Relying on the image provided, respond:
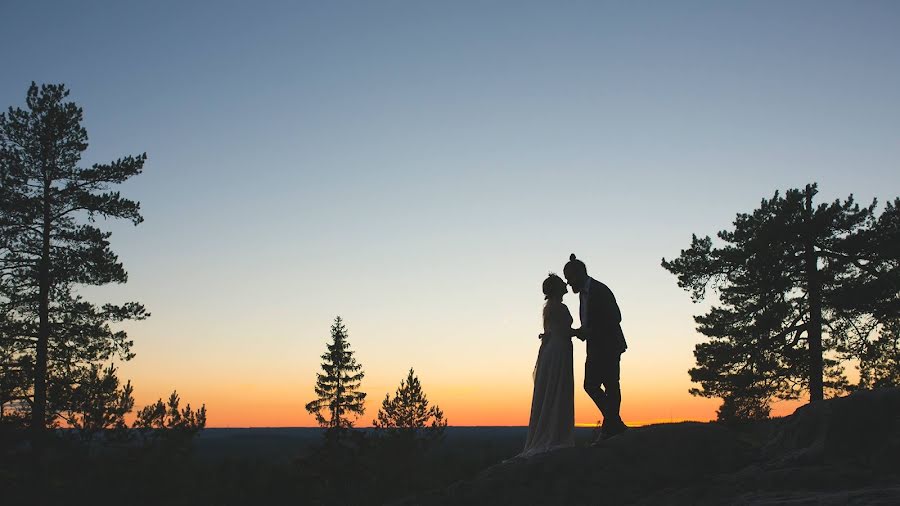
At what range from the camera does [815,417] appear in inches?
420

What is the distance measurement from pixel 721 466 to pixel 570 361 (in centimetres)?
316

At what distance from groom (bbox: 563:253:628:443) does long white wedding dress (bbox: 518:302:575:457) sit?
49cm

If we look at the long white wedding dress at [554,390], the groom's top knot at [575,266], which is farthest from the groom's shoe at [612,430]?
the groom's top knot at [575,266]

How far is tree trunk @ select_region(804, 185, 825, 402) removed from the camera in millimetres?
30031

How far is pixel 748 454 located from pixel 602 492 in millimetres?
2404

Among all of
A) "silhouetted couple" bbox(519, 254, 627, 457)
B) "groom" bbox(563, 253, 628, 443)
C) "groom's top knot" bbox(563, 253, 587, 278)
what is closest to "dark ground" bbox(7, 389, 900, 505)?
"groom" bbox(563, 253, 628, 443)

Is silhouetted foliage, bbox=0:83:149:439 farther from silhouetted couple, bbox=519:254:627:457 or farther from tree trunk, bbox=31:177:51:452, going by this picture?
silhouetted couple, bbox=519:254:627:457

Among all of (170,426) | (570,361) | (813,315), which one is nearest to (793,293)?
(813,315)

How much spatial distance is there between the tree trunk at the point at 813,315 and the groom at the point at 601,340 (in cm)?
2138

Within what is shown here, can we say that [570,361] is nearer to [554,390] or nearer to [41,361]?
[554,390]

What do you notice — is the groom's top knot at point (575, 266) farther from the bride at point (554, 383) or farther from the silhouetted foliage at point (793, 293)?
the silhouetted foliage at point (793, 293)

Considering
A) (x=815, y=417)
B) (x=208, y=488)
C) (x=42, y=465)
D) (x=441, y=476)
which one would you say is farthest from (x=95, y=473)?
(x=815, y=417)

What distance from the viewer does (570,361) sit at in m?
13.0

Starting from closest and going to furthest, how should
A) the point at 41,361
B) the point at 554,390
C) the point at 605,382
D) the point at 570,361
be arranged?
1. the point at 605,382
2. the point at 554,390
3. the point at 570,361
4. the point at 41,361
